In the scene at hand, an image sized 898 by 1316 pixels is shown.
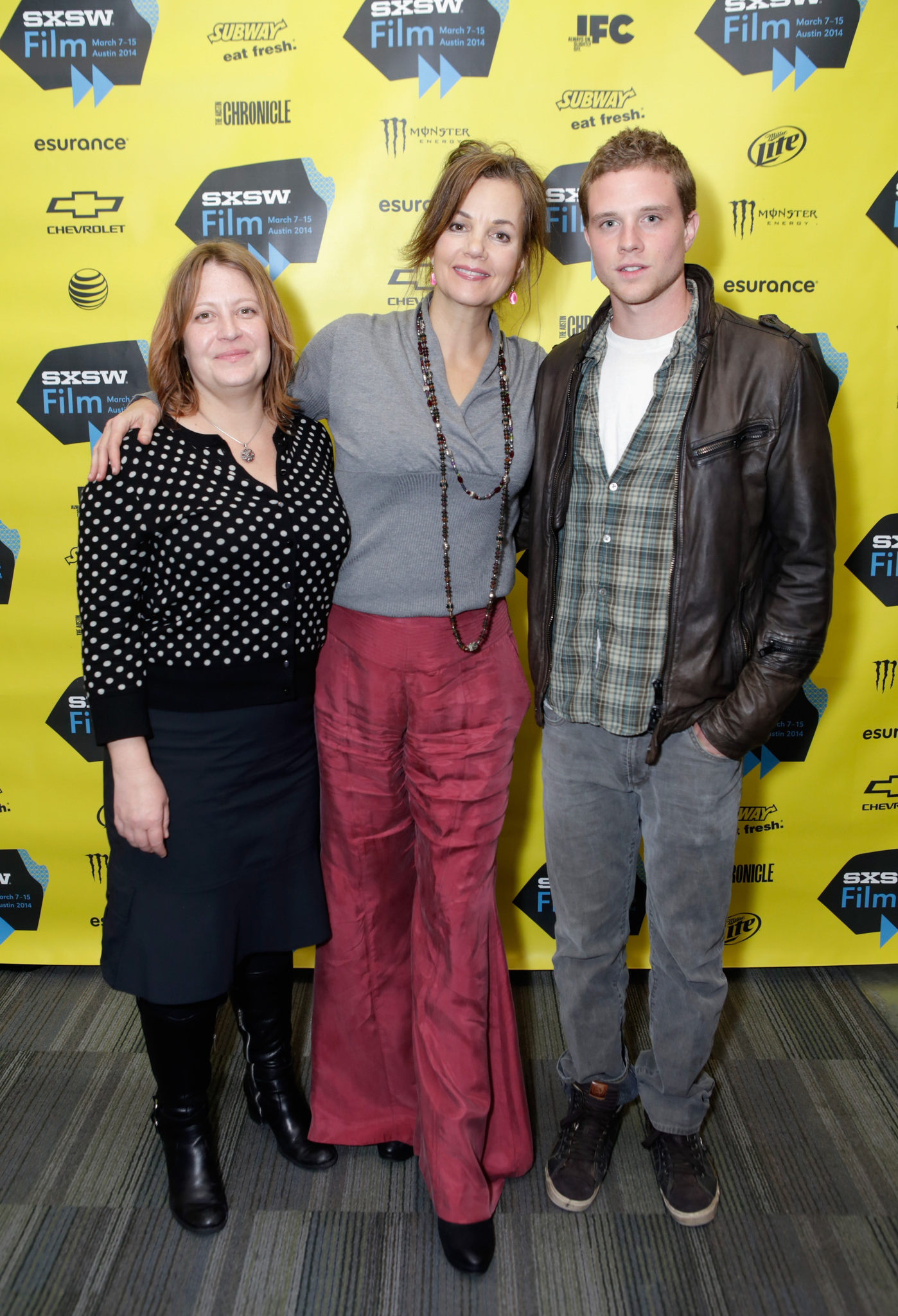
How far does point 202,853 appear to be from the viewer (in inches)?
64.4

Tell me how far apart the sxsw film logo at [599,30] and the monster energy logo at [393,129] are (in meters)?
0.44

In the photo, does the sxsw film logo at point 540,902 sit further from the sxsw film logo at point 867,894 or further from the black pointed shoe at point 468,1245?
the black pointed shoe at point 468,1245

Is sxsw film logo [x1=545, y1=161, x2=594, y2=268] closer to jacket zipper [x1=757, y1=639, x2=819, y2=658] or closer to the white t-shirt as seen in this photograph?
the white t-shirt

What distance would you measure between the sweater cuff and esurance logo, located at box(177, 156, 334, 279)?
127 cm

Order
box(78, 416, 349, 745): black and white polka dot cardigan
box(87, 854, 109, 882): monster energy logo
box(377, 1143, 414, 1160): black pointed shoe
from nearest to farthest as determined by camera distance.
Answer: box(78, 416, 349, 745): black and white polka dot cardigan
box(377, 1143, 414, 1160): black pointed shoe
box(87, 854, 109, 882): monster energy logo

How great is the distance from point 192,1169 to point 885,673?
2079mm

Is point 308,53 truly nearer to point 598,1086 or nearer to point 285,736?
point 285,736

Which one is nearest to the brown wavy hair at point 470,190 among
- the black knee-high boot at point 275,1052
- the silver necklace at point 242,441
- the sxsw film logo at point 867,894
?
the silver necklace at point 242,441

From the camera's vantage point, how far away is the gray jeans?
1.67m

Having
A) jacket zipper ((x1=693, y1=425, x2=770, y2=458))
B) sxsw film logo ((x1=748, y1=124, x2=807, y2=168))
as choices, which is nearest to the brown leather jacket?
Answer: jacket zipper ((x1=693, y1=425, x2=770, y2=458))

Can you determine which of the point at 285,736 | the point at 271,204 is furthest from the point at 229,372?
the point at 271,204

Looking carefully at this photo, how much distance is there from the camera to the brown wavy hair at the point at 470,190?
159 centimetres

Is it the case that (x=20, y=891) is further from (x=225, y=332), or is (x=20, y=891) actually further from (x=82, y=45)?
(x=82, y=45)

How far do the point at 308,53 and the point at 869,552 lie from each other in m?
1.87
